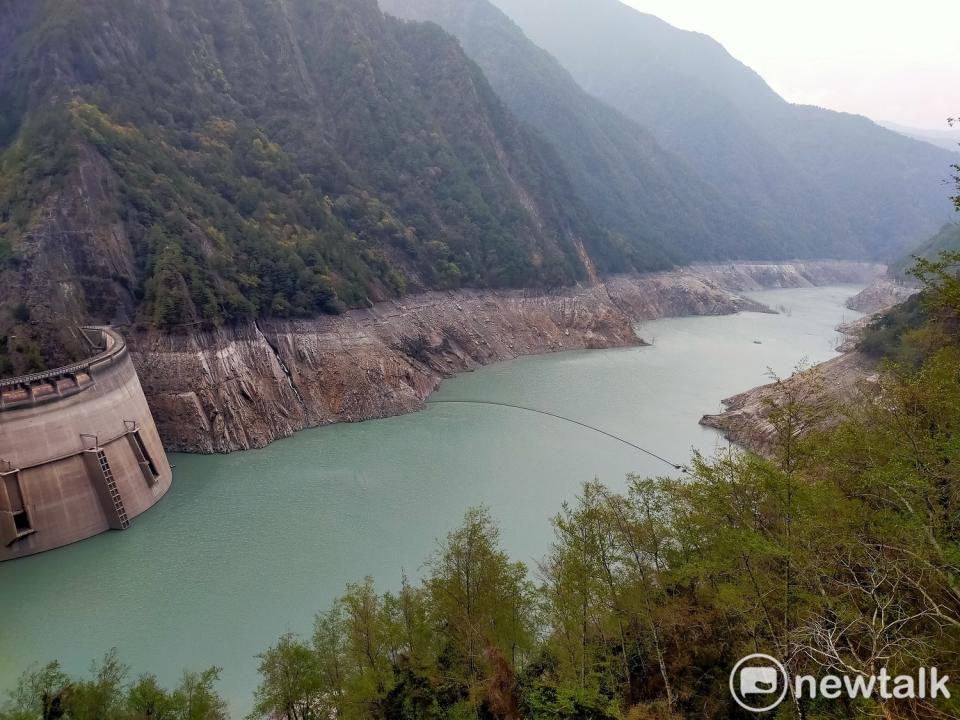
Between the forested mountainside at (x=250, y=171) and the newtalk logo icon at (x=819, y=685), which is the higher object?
the forested mountainside at (x=250, y=171)

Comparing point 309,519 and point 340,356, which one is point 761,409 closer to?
point 309,519

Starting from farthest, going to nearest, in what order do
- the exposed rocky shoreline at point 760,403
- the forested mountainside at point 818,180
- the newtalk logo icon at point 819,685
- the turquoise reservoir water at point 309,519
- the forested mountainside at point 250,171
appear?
the forested mountainside at point 818,180 < the forested mountainside at point 250,171 < the exposed rocky shoreline at point 760,403 < the turquoise reservoir water at point 309,519 < the newtalk logo icon at point 819,685

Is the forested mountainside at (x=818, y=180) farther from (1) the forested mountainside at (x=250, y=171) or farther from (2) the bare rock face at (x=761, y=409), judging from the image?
(2) the bare rock face at (x=761, y=409)

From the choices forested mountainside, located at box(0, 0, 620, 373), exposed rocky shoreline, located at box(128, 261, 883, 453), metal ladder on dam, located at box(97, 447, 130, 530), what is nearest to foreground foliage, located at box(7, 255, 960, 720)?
metal ladder on dam, located at box(97, 447, 130, 530)

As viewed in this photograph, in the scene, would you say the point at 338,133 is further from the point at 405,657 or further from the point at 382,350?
the point at 405,657

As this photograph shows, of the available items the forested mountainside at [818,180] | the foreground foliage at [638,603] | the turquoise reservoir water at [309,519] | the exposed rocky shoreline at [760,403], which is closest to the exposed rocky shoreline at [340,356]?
the turquoise reservoir water at [309,519]

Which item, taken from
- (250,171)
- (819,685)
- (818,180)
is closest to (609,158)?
(818,180)

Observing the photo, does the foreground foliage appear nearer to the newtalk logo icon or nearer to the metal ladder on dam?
the newtalk logo icon

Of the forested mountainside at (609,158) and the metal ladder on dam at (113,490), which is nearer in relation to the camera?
the metal ladder on dam at (113,490)
